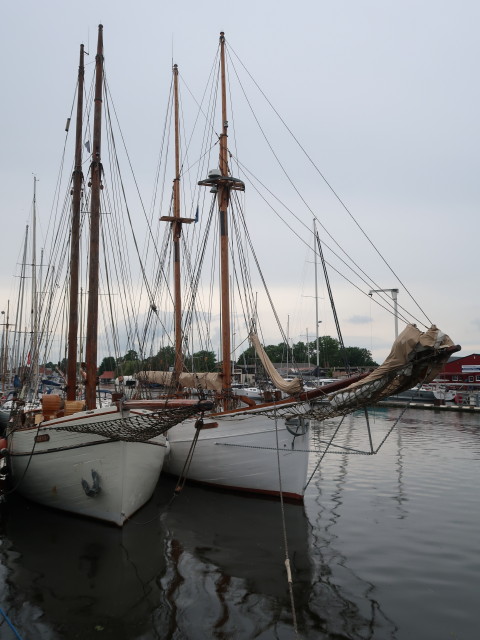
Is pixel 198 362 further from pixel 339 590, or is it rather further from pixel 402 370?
pixel 339 590

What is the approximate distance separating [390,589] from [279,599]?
6.47 feet

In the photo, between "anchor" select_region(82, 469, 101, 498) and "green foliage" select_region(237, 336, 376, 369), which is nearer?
"anchor" select_region(82, 469, 101, 498)

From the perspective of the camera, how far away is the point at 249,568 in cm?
972

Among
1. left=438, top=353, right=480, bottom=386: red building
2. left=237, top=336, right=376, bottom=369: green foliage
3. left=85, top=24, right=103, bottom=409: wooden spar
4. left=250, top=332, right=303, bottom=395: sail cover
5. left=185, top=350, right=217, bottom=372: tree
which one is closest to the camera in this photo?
left=250, top=332, right=303, bottom=395: sail cover

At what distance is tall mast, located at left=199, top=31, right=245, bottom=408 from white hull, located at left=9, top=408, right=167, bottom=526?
484 centimetres

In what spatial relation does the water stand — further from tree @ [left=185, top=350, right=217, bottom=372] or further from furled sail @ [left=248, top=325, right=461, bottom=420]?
tree @ [left=185, top=350, right=217, bottom=372]

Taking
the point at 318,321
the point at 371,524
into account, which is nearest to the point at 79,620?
the point at 371,524

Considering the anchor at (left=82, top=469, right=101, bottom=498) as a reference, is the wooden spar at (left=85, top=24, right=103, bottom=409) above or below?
above

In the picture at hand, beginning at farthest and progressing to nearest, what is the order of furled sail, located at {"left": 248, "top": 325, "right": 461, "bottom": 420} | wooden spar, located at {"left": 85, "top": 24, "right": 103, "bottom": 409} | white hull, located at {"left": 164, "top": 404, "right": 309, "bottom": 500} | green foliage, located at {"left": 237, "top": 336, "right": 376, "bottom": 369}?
green foliage, located at {"left": 237, "top": 336, "right": 376, "bottom": 369}
white hull, located at {"left": 164, "top": 404, "right": 309, "bottom": 500}
wooden spar, located at {"left": 85, "top": 24, "right": 103, "bottom": 409}
furled sail, located at {"left": 248, "top": 325, "right": 461, "bottom": 420}

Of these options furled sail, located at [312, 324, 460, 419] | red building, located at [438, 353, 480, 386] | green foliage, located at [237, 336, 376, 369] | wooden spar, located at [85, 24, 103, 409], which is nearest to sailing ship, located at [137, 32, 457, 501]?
furled sail, located at [312, 324, 460, 419]

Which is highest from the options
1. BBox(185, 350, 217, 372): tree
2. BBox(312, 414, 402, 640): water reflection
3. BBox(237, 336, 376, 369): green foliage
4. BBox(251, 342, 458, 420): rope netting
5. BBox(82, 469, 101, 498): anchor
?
BBox(237, 336, 376, 369): green foliage

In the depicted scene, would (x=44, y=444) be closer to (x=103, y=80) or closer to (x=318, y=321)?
(x=103, y=80)

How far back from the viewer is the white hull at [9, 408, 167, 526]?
458 inches

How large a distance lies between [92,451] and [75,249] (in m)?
8.43
